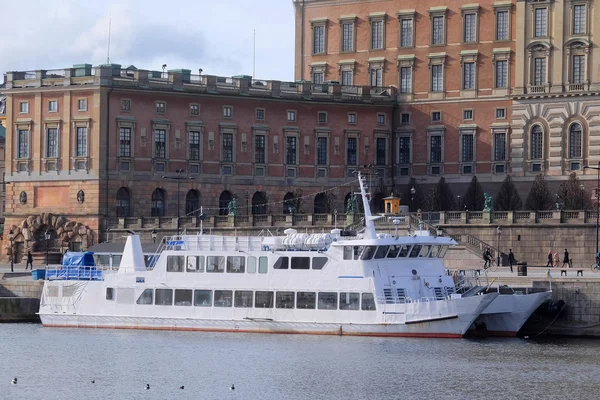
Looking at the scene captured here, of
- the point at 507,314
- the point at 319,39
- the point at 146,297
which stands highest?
the point at 319,39

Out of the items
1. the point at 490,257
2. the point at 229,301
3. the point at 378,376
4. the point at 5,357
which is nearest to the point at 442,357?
the point at 378,376

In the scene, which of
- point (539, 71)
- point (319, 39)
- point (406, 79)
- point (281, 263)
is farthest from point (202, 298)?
point (319, 39)

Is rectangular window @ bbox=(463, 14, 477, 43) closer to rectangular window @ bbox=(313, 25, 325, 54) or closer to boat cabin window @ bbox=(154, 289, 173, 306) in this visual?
rectangular window @ bbox=(313, 25, 325, 54)

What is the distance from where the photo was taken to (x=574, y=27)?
396 feet

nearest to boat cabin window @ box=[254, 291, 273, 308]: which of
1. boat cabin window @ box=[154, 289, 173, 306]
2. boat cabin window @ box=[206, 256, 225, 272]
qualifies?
boat cabin window @ box=[206, 256, 225, 272]

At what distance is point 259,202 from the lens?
122 meters

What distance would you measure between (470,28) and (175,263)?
168 ft

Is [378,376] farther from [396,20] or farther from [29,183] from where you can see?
[396,20]

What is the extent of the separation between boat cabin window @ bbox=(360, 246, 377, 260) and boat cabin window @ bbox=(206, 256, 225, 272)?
7.04 m

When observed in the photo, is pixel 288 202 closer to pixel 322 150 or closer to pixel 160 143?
pixel 322 150

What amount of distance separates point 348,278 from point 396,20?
55.0 m

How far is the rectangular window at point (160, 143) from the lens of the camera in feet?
388

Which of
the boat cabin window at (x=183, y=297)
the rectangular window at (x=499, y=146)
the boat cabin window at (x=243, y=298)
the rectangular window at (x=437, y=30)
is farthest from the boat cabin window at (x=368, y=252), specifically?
the rectangular window at (x=437, y=30)

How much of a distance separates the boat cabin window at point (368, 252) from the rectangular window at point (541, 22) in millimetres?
49084
